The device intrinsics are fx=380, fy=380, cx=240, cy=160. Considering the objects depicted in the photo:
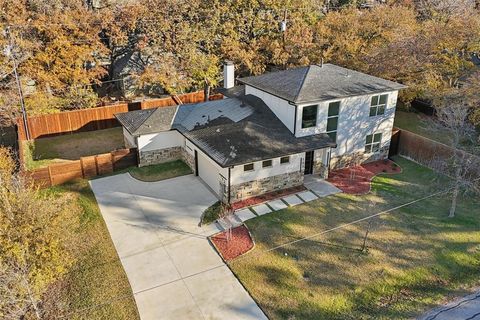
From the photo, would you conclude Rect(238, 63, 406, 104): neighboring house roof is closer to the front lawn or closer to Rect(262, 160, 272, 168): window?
Rect(262, 160, 272, 168): window

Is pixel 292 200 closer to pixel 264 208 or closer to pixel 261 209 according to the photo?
pixel 264 208

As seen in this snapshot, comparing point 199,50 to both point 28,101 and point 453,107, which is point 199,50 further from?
point 453,107

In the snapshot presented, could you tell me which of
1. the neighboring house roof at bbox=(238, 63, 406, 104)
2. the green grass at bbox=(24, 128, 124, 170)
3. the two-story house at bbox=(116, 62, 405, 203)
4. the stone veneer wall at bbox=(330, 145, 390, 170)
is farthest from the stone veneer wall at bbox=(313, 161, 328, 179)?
the green grass at bbox=(24, 128, 124, 170)

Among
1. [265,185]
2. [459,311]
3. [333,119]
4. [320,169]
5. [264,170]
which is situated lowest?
[459,311]

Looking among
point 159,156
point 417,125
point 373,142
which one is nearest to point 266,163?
point 159,156

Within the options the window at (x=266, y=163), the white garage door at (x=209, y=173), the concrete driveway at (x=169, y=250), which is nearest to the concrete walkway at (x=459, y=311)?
the concrete driveway at (x=169, y=250)

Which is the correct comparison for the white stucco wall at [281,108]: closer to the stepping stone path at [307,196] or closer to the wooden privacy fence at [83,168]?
the stepping stone path at [307,196]

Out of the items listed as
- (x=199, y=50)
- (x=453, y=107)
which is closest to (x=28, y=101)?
(x=199, y=50)
